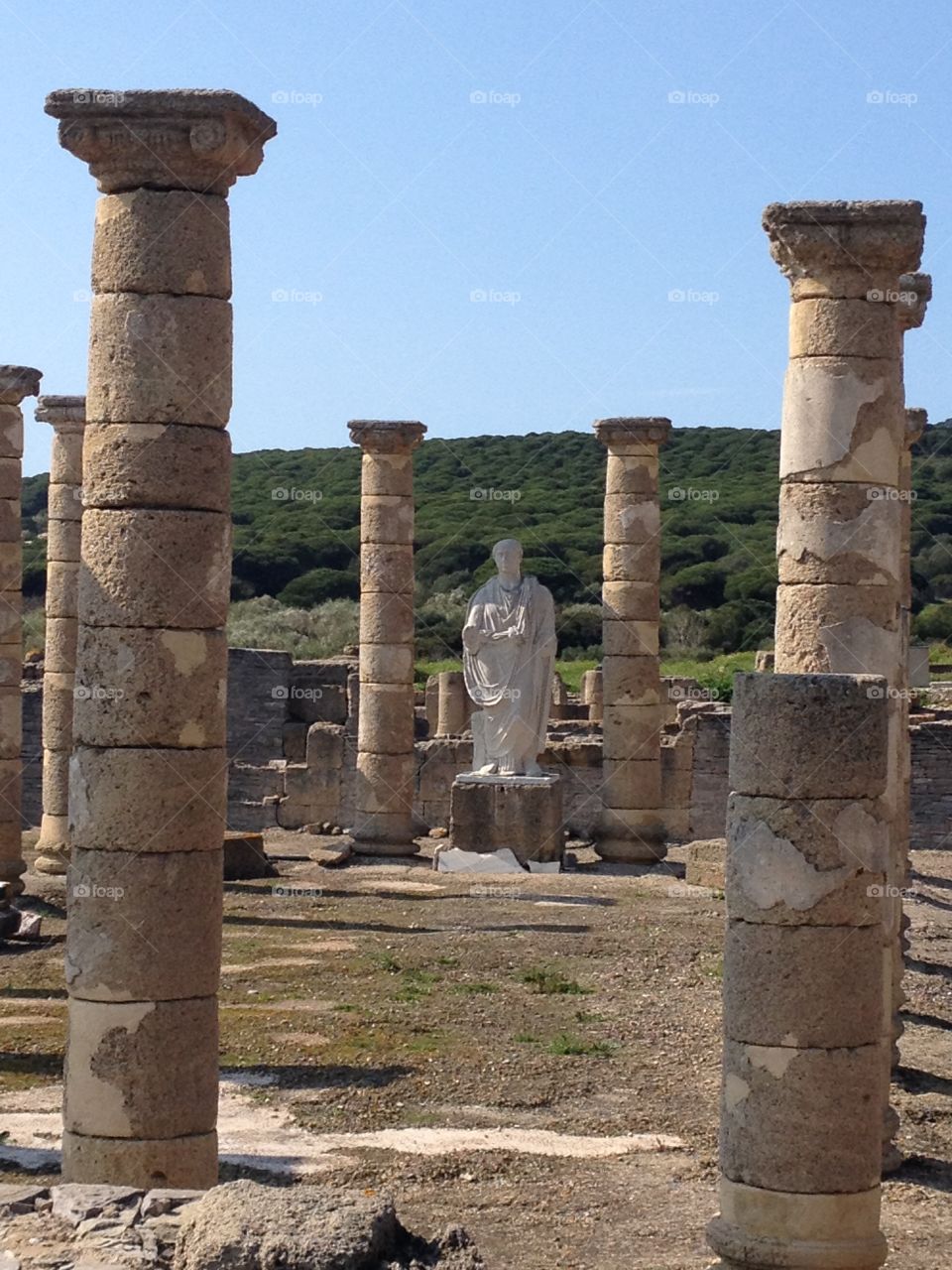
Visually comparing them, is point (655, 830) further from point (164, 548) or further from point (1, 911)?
point (164, 548)

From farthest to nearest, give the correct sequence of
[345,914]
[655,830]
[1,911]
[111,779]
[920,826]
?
[920,826]
[655,830]
[345,914]
[1,911]
[111,779]

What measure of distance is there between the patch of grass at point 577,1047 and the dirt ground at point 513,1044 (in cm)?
2

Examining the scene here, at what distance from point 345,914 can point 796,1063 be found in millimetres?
10007

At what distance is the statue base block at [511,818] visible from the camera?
20781mm

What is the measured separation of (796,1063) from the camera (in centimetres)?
775

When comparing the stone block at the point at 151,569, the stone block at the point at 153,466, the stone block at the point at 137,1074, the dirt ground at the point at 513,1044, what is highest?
the stone block at the point at 153,466

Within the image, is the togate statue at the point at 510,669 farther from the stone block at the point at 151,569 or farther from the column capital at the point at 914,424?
the stone block at the point at 151,569

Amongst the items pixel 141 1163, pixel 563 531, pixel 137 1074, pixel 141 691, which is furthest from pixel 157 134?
pixel 563 531

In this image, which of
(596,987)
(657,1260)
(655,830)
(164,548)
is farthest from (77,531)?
(657,1260)

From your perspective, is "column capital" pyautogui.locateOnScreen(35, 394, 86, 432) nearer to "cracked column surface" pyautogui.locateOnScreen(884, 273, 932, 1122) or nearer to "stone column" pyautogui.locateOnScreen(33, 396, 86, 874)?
"stone column" pyautogui.locateOnScreen(33, 396, 86, 874)

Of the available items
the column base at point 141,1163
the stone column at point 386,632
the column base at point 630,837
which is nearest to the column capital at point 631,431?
the stone column at point 386,632

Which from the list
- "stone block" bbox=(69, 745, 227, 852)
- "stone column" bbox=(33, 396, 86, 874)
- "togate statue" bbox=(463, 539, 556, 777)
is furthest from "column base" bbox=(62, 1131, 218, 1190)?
"togate statue" bbox=(463, 539, 556, 777)

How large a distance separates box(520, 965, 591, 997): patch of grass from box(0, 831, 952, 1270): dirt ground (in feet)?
0.07

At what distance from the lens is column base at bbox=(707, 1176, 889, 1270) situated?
764 cm
